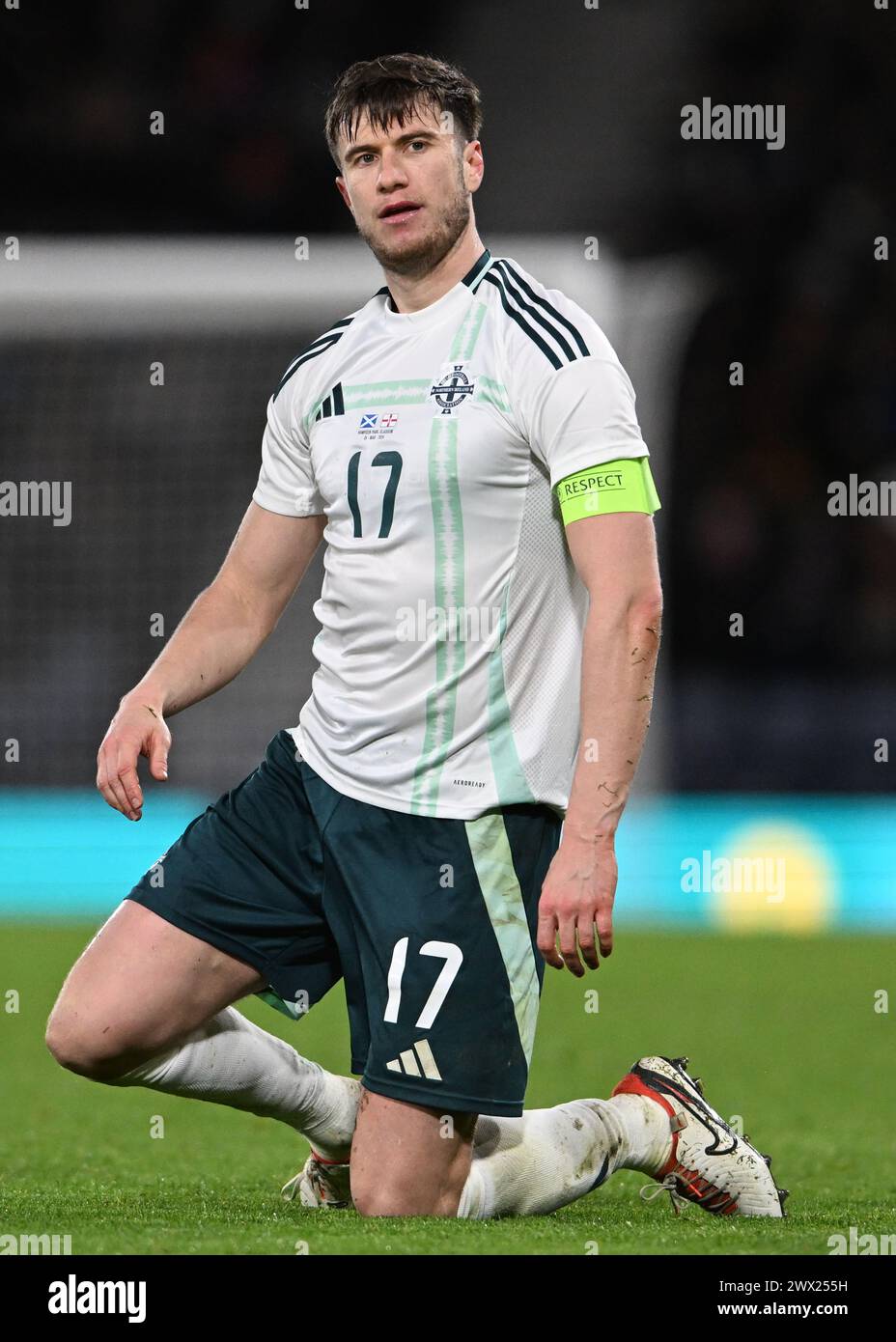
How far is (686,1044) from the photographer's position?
6422 millimetres

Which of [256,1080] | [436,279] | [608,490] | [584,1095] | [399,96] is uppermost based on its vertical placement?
[399,96]

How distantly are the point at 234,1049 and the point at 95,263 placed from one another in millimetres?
6415

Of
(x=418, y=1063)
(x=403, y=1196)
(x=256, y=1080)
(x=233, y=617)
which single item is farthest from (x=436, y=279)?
(x=403, y=1196)

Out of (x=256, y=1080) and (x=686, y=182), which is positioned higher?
(x=686, y=182)

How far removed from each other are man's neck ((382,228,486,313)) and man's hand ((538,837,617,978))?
1163 mm

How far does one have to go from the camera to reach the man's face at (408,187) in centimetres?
363

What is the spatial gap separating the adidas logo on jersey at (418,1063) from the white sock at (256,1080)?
0.37 metres

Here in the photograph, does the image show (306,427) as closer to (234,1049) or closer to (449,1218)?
(234,1049)

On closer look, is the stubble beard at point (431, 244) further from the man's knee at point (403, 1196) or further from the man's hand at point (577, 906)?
the man's knee at point (403, 1196)

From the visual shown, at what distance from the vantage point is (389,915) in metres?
3.57

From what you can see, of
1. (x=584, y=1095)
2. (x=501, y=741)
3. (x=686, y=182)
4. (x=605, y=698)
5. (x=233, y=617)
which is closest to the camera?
(x=605, y=698)

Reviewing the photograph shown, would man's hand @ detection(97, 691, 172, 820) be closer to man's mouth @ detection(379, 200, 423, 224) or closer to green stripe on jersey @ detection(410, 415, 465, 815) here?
green stripe on jersey @ detection(410, 415, 465, 815)

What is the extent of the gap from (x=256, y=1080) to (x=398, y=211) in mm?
1694

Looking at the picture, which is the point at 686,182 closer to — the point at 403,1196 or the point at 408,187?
the point at 408,187
